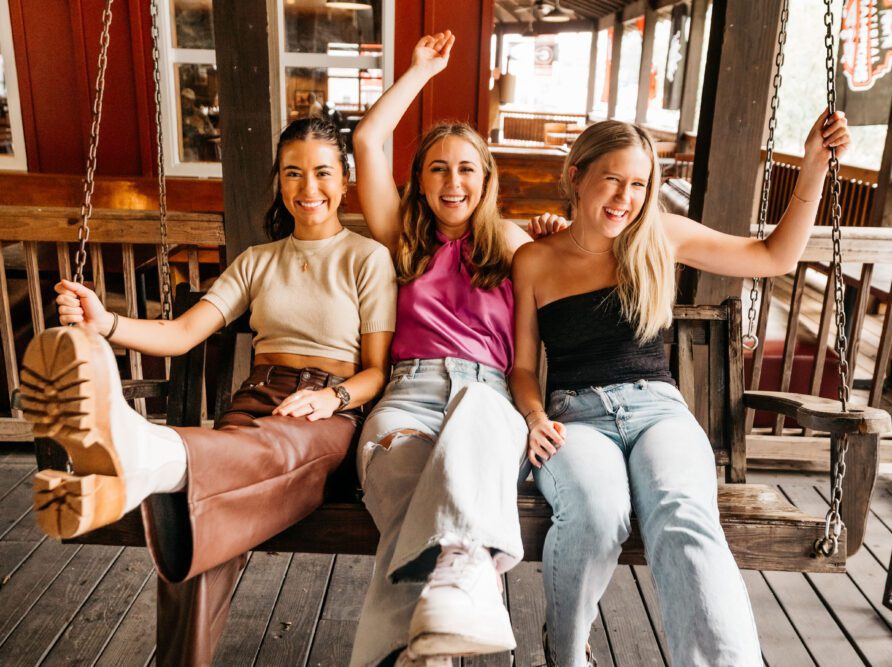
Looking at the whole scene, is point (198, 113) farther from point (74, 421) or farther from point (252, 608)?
point (74, 421)

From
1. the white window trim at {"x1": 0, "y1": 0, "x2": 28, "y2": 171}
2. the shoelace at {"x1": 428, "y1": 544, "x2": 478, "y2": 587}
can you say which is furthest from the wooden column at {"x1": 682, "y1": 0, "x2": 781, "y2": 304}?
the white window trim at {"x1": 0, "y1": 0, "x2": 28, "y2": 171}

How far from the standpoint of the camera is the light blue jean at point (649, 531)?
4.51 feet

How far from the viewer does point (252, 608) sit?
221 centimetres

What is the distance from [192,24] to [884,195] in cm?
490

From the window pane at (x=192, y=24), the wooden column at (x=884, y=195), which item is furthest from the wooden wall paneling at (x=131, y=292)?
the wooden column at (x=884, y=195)

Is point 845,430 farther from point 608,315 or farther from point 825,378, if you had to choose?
point 825,378

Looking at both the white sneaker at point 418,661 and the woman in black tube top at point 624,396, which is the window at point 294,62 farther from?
the white sneaker at point 418,661

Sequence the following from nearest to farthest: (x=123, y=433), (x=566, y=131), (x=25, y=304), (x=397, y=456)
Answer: (x=123, y=433)
(x=397, y=456)
(x=25, y=304)
(x=566, y=131)

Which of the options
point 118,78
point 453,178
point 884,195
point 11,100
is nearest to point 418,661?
point 453,178

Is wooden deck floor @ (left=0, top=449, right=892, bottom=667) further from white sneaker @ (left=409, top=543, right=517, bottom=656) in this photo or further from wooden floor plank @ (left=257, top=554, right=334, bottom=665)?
white sneaker @ (left=409, top=543, right=517, bottom=656)

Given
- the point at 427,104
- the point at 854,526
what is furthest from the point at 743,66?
the point at 427,104

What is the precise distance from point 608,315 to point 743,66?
92cm

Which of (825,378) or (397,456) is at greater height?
(397,456)

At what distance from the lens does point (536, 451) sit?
1.65m
